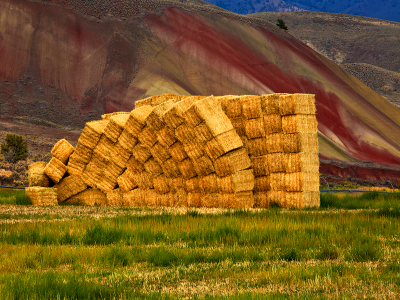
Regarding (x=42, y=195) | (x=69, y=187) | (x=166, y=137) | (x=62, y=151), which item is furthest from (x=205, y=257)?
(x=62, y=151)

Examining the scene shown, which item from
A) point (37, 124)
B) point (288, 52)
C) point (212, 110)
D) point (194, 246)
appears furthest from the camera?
point (288, 52)

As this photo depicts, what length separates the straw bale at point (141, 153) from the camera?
16.5 m

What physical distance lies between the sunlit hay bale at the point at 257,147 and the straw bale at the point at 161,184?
3217mm

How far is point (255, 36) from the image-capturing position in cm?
9512

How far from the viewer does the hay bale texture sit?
14.0 m

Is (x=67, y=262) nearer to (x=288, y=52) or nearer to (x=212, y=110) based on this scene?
(x=212, y=110)

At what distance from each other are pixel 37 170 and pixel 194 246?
42.4 ft

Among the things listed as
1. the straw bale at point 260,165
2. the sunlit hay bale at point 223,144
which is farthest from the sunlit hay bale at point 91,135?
the straw bale at point 260,165

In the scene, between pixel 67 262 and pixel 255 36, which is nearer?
pixel 67 262

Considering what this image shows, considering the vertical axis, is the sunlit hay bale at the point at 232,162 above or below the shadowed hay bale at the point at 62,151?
below

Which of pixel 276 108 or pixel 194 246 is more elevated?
pixel 276 108

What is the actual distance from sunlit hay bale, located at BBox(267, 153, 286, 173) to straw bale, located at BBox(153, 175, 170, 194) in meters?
3.70

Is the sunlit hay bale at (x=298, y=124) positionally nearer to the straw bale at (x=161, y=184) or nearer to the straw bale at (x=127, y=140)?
the straw bale at (x=161, y=184)

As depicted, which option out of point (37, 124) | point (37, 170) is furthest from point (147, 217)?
point (37, 124)
